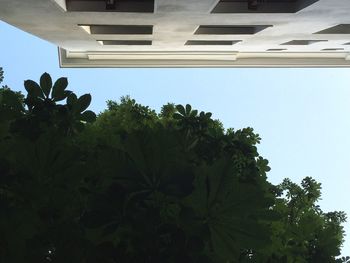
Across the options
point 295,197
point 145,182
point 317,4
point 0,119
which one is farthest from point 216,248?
point 317,4

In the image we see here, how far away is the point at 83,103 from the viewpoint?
2984 mm

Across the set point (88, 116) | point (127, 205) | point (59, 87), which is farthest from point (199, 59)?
point (127, 205)

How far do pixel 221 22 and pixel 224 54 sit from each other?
8.00 m

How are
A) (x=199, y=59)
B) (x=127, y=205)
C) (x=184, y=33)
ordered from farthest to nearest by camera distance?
(x=199, y=59), (x=184, y=33), (x=127, y=205)

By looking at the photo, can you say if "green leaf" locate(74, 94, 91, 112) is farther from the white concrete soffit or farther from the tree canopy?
the white concrete soffit

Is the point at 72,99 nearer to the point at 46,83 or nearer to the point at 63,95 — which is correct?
the point at 63,95

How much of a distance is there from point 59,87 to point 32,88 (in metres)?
0.17

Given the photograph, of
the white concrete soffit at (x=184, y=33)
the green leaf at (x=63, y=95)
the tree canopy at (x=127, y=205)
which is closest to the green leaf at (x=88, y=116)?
the green leaf at (x=63, y=95)

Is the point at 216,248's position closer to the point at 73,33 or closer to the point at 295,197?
the point at 295,197

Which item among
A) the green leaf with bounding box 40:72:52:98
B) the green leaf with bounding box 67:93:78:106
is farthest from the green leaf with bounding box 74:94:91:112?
the green leaf with bounding box 40:72:52:98

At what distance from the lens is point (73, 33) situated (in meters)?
12.3

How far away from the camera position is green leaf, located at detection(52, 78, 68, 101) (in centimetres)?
294

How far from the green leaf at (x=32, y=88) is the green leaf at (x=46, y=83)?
29 mm

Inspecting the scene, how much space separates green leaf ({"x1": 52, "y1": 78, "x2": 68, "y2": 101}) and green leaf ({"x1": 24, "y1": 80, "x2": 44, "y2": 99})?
0.29ft
